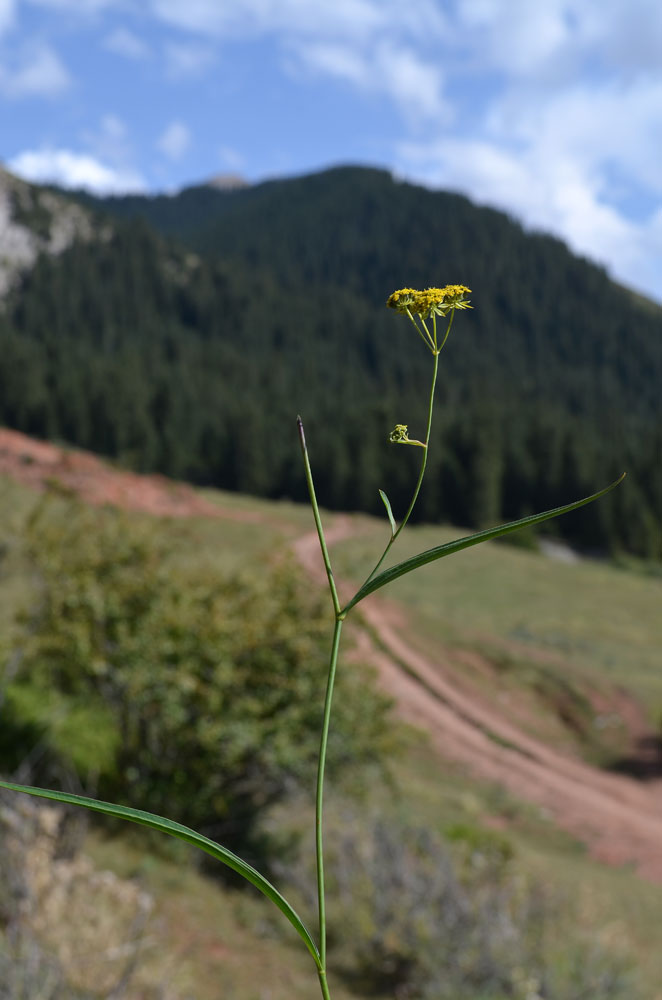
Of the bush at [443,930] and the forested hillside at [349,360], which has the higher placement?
the forested hillside at [349,360]

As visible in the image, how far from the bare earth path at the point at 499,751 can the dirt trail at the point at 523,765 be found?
0.02m

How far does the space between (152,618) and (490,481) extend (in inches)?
1332

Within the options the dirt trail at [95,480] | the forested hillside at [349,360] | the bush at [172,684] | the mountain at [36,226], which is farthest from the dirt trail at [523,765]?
the mountain at [36,226]

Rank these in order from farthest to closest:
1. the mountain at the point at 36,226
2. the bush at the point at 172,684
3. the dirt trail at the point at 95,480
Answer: the mountain at the point at 36,226
the dirt trail at the point at 95,480
the bush at the point at 172,684

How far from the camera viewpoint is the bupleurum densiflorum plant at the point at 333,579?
1.48 ft

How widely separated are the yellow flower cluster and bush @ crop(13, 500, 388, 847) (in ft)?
23.5

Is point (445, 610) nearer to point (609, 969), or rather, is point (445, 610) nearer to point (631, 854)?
point (631, 854)

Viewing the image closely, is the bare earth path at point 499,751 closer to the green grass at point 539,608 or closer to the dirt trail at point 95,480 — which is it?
the dirt trail at point 95,480

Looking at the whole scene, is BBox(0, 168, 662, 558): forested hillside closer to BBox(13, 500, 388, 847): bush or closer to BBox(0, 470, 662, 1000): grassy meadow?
BBox(13, 500, 388, 847): bush

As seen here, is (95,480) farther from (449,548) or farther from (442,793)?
(449,548)

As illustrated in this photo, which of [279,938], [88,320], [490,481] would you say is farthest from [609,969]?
[88,320]

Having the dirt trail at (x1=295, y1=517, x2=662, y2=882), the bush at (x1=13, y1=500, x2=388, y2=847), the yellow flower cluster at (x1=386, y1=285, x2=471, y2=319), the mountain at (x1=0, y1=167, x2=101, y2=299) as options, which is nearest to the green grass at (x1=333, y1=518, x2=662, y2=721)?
the dirt trail at (x1=295, y1=517, x2=662, y2=882)

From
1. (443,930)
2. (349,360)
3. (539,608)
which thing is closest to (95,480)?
(539,608)

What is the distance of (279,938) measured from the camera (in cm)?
730
